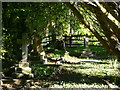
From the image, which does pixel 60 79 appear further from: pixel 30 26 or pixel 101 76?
pixel 30 26

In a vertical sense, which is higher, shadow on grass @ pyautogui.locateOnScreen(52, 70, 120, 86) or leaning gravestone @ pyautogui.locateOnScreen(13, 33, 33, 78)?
leaning gravestone @ pyautogui.locateOnScreen(13, 33, 33, 78)

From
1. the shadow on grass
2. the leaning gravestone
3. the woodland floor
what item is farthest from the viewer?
the leaning gravestone

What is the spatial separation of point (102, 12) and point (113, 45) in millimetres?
492

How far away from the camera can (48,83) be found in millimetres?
7785

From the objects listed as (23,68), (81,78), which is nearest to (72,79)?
(81,78)

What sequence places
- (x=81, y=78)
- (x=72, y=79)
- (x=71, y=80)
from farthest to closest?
(x=81, y=78) → (x=72, y=79) → (x=71, y=80)

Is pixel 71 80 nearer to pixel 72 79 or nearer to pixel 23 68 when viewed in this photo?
pixel 72 79

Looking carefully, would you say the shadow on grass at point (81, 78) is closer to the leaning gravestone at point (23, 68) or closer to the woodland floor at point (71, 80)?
the woodland floor at point (71, 80)

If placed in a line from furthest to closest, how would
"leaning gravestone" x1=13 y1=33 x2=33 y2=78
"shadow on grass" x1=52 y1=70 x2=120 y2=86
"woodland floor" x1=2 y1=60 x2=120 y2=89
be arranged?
"leaning gravestone" x1=13 y1=33 x2=33 y2=78, "shadow on grass" x1=52 y1=70 x2=120 y2=86, "woodland floor" x1=2 y1=60 x2=120 y2=89

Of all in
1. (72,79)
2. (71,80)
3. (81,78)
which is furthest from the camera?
(81,78)

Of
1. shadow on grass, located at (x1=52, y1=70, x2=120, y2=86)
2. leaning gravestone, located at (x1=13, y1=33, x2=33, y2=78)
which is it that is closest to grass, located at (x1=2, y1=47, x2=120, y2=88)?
shadow on grass, located at (x1=52, y1=70, x2=120, y2=86)

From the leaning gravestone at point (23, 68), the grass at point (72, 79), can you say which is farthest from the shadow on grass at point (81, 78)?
the leaning gravestone at point (23, 68)

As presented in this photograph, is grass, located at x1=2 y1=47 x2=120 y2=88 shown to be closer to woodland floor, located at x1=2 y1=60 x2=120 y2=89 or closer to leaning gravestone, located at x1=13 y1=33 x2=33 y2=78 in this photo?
woodland floor, located at x1=2 y1=60 x2=120 y2=89

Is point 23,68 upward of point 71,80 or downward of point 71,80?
upward
